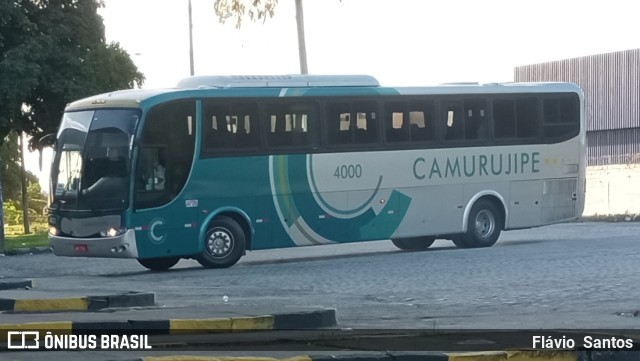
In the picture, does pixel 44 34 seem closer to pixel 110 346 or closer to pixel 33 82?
pixel 33 82

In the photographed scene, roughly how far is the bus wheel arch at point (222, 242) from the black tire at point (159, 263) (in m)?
0.74

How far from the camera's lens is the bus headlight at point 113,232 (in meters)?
23.0

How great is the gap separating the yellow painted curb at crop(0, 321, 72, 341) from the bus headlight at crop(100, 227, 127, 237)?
12156 millimetres

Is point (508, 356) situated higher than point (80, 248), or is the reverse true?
point (508, 356)

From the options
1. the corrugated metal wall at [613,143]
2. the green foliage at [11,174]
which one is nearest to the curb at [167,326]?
the green foliage at [11,174]

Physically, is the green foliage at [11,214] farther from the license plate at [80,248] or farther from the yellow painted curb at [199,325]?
the yellow painted curb at [199,325]

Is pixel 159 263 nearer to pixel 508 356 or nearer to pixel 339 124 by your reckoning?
pixel 339 124

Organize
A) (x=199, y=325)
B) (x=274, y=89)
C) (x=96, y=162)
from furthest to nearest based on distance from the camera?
1. (x=274, y=89)
2. (x=96, y=162)
3. (x=199, y=325)

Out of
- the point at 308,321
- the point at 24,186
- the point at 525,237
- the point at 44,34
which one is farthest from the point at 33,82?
the point at 308,321

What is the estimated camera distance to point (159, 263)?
2469 centimetres

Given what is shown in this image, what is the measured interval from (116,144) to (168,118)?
39.3 inches

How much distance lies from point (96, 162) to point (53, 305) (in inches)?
378

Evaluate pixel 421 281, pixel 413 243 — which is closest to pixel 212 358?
pixel 421 281

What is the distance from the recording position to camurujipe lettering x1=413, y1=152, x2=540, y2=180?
87.9ft
